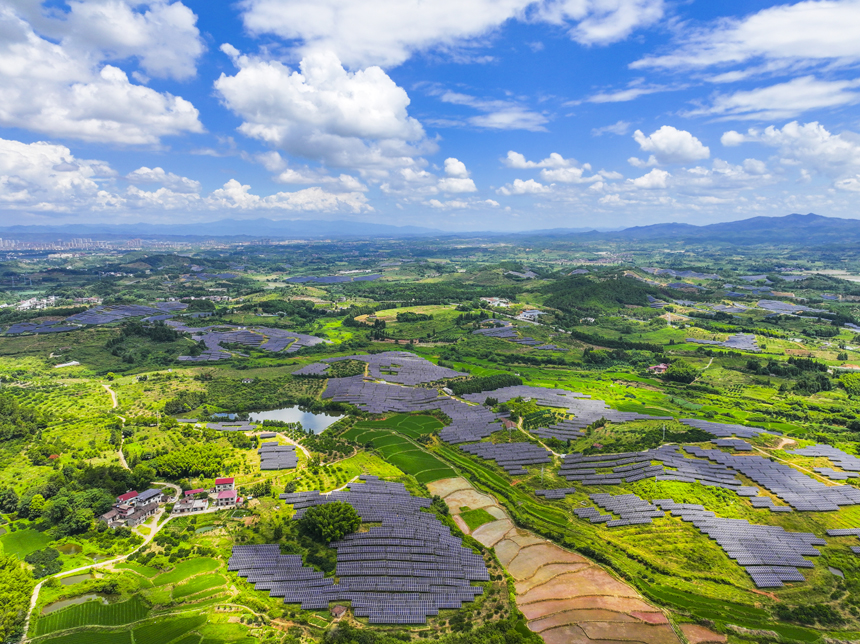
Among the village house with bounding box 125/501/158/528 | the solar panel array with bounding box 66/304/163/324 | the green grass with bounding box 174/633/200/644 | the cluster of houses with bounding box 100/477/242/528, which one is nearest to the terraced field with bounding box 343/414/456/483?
the cluster of houses with bounding box 100/477/242/528

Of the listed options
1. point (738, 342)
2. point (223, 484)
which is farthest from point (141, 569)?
point (738, 342)

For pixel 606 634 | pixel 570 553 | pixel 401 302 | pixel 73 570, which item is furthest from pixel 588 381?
pixel 401 302

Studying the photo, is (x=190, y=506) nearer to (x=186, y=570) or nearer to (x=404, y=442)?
(x=186, y=570)

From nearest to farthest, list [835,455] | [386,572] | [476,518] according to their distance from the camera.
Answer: [386,572], [476,518], [835,455]

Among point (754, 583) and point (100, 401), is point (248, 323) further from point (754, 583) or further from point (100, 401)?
point (754, 583)

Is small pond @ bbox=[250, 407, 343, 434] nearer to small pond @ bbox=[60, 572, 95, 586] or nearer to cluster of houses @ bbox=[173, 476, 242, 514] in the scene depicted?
cluster of houses @ bbox=[173, 476, 242, 514]

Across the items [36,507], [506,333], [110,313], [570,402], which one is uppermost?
[110,313]

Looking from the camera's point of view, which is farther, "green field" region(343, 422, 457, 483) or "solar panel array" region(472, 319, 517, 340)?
"solar panel array" region(472, 319, 517, 340)
